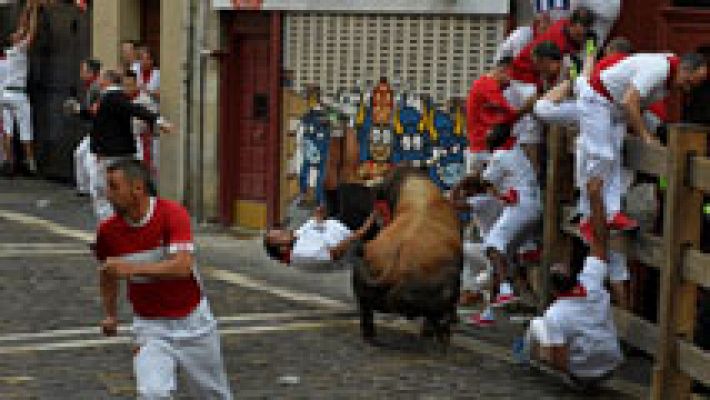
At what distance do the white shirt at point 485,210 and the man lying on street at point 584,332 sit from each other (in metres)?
2.53

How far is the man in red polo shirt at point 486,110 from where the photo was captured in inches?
464

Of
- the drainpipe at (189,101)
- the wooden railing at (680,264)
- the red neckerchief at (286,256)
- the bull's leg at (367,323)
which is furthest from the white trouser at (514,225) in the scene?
the drainpipe at (189,101)

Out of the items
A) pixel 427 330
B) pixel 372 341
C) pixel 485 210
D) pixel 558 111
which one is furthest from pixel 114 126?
pixel 558 111

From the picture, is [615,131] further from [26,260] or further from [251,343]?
[26,260]

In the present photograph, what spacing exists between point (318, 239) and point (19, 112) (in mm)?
11582

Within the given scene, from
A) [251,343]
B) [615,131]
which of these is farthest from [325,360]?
[615,131]

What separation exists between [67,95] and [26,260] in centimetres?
785

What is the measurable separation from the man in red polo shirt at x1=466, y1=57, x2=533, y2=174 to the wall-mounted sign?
2422mm

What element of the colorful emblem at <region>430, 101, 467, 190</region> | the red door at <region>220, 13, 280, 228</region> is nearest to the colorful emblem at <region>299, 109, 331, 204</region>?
the red door at <region>220, 13, 280, 228</region>

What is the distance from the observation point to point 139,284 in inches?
296

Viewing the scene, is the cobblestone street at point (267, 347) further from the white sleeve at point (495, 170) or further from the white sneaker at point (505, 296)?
the white sleeve at point (495, 170)

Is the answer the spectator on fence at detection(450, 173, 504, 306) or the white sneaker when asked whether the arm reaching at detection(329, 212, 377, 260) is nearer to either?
the spectator on fence at detection(450, 173, 504, 306)

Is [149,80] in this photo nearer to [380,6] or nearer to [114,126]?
[380,6]

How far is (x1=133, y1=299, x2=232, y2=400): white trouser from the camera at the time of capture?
24.3 ft
